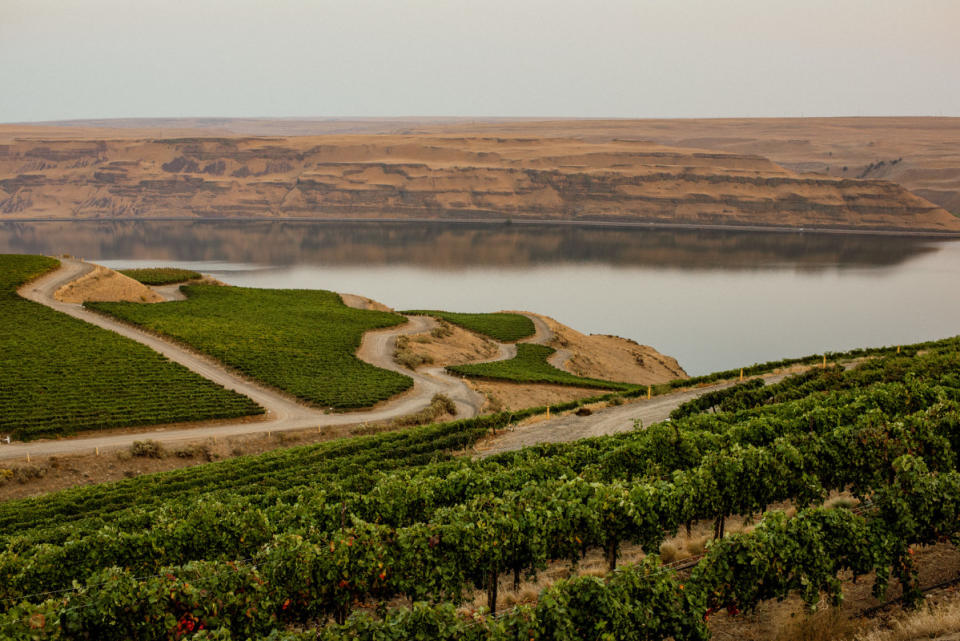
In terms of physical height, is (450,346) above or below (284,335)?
below

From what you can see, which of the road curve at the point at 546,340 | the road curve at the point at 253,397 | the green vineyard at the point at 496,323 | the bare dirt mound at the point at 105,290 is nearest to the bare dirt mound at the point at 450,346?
the green vineyard at the point at 496,323

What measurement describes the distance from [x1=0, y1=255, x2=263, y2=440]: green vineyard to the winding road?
120 centimetres

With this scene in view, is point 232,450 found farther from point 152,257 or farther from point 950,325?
point 152,257

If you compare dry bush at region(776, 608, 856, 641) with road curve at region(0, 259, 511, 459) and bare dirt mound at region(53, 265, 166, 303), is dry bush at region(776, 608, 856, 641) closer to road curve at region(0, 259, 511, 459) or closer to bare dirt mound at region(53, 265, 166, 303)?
road curve at region(0, 259, 511, 459)

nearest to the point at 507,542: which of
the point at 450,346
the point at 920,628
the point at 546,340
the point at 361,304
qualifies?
the point at 920,628

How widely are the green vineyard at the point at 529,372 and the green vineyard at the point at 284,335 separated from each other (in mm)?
7319

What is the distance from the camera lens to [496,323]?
277 ft

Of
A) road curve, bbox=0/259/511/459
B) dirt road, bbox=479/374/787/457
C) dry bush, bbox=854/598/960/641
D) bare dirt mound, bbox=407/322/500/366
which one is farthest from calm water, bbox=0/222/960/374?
dry bush, bbox=854/598/960/641

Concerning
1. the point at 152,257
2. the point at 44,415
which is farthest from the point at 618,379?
the point at 152,257

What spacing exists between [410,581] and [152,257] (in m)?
171

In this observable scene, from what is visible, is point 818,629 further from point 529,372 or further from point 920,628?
point 529,372

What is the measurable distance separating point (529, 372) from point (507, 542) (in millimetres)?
44832

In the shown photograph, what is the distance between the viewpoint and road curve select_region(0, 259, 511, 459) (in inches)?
1667

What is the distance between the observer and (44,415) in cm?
4400
